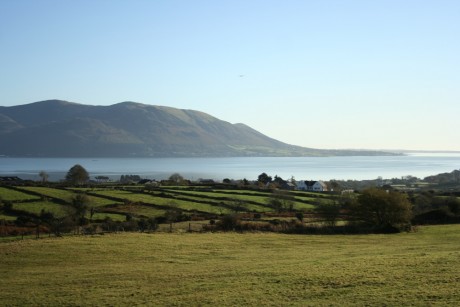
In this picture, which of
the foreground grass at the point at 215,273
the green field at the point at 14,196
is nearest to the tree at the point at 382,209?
the foreground grass at the point at 215,273

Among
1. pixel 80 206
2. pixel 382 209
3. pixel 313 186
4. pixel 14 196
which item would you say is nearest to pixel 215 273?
pixel 382 209

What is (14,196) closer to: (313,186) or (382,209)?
(382,209)

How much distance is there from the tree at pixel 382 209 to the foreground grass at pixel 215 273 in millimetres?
13061

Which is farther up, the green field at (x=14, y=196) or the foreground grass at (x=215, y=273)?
the green field at (x=14, y=196)

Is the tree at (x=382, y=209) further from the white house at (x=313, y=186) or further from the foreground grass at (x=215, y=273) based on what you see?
the white house at (x=313, y=186)

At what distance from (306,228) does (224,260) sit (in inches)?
899

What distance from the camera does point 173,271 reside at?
29766mm

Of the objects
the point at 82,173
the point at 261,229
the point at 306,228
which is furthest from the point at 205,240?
the point at 82,173

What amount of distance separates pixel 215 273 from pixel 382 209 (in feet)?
119

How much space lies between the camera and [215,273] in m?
27.9

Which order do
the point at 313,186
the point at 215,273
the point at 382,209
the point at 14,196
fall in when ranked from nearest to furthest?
the point at 215,273 < the point at 382,209 < the point at 14,196 < the point at 313,186

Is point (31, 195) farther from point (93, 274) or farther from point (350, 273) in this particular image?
point (350, 273)

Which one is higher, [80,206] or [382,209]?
[382,209]

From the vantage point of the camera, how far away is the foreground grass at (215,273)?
2077cm
